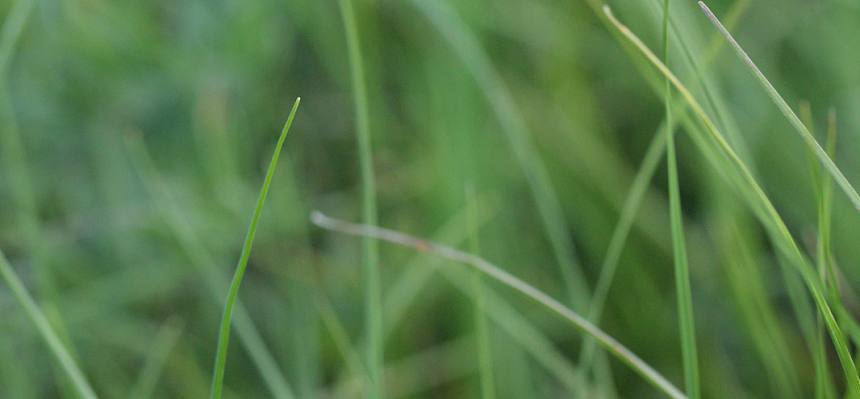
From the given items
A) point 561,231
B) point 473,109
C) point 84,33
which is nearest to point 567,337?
point 561,231

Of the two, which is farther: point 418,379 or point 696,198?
point 696,198

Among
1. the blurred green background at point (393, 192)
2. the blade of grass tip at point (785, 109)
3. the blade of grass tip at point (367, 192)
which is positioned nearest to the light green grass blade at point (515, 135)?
the blurred green background at point (393, 192)

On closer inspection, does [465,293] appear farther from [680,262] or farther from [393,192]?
[680,262]

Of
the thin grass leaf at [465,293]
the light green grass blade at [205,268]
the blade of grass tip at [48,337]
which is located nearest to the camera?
the blade of grass tip at [48,337]

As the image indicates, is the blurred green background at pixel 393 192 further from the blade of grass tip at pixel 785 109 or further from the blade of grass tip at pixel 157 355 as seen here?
the blade of grass tip at pixel 785 109

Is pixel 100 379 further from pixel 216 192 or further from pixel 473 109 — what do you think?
pixel 473 109

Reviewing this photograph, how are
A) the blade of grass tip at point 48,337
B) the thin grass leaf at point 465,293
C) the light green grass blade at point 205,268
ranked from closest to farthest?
the blade of grass tip at point 48,337 → the light green grass blade at point 205,268 → the thin grass leaf at point 465,293

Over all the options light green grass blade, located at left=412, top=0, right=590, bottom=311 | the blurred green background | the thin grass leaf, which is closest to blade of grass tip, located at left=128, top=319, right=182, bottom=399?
the blurred green background

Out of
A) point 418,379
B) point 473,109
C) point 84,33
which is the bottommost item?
point 418,379
